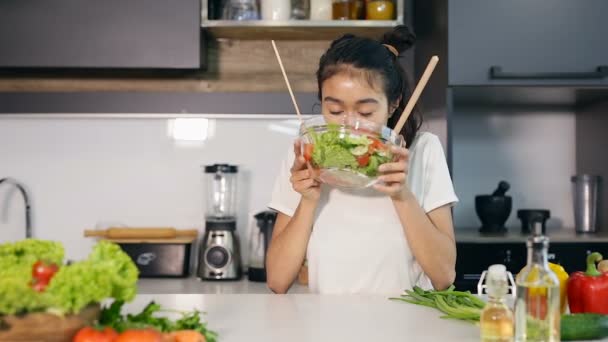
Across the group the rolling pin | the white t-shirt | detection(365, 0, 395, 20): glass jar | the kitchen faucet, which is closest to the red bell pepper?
the white t-shirt

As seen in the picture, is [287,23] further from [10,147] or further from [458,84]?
[10,147]

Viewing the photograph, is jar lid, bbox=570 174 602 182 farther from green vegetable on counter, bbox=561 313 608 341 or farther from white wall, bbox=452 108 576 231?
green vegetable on counter, bbox=561 313 608 341

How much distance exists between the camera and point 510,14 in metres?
2.49

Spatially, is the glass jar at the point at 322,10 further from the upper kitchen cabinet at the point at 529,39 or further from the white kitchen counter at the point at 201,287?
the white kitchen counter at the point at 201,287

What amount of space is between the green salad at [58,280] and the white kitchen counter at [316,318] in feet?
0.67

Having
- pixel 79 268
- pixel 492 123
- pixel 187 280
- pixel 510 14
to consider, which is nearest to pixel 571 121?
pixel 492 123

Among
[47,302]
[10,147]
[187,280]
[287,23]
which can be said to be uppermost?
[287,23]

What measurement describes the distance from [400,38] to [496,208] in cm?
106

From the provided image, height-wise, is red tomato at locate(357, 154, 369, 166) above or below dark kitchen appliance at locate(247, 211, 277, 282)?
above

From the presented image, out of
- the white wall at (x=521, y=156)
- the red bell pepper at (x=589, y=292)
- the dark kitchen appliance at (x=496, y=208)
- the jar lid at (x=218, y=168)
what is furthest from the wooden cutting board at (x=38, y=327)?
the white wall at (x=521, y=156)

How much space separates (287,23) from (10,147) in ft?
3.57

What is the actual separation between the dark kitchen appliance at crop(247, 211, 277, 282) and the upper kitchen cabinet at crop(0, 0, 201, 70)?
21.5 inches

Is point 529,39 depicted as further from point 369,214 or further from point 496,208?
point 369,214

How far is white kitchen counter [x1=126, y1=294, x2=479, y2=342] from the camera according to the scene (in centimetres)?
118
